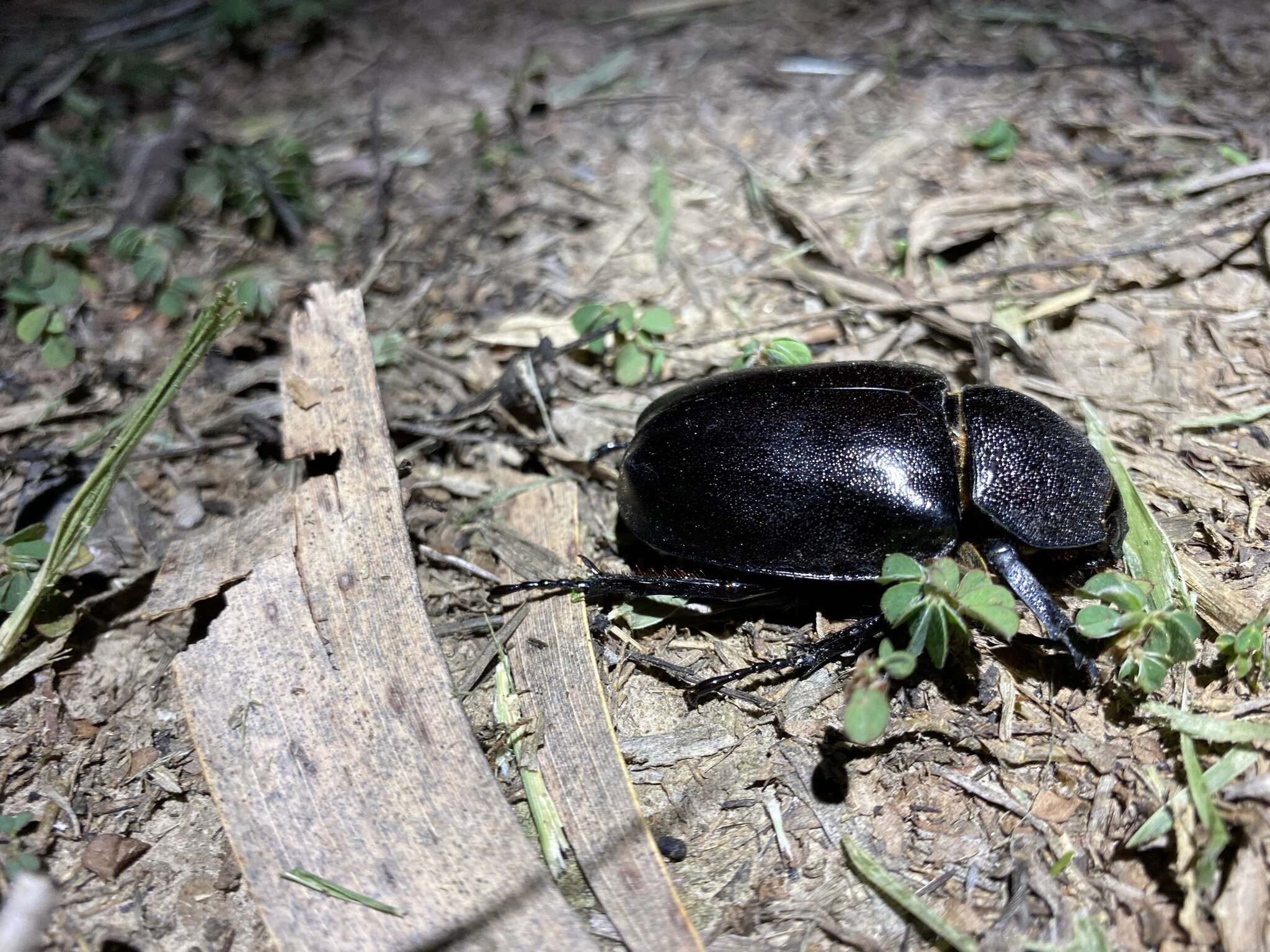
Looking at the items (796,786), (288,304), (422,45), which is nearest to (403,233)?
(288,304)

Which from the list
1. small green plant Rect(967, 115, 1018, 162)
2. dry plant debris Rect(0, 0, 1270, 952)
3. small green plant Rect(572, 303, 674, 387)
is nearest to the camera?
dry plant debris Rect(0, 0, 1270, 952)

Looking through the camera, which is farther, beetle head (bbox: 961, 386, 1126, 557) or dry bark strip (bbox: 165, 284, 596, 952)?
beetle head (bbox: 961, 386, 1126, 557)

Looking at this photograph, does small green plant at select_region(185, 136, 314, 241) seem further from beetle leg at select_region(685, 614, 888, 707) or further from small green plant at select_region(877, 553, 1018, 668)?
small green plant at select_region(877, 553, 1018, 668)

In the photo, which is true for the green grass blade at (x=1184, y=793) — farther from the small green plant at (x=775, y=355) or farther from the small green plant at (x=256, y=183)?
the small green plant at (x=256, y=183)

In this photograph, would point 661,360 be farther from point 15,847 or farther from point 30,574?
point 15,847

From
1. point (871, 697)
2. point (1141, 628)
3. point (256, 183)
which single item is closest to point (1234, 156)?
point (1141, 628)

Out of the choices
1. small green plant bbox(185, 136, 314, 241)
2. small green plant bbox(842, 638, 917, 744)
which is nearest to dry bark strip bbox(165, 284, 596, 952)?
small green plant bbox(842, 638, 917, 744)

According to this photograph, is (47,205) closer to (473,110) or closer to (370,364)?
(473,110)
